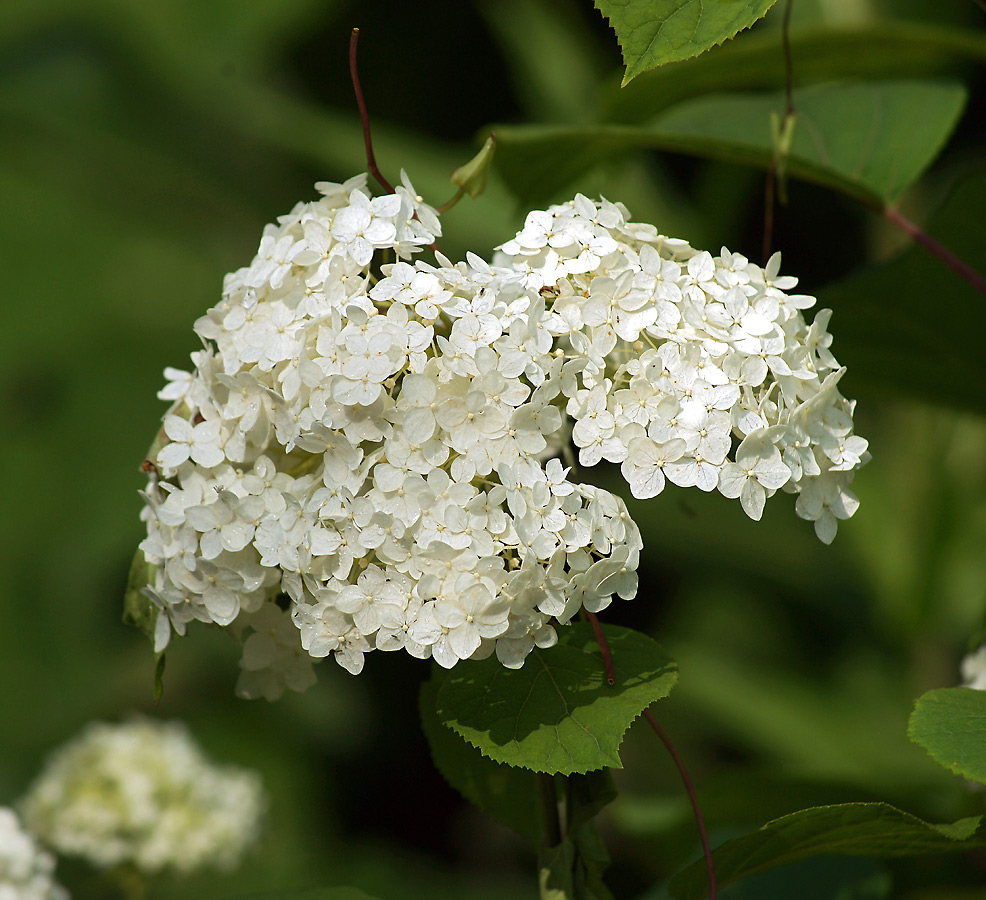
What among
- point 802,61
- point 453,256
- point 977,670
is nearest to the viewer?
point 977,670

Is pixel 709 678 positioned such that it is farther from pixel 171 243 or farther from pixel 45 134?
pixel 45 134

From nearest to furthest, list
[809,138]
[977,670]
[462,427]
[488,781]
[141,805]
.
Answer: [462,427] < [488,781] < [977,670] < [809,138] < [141,805]

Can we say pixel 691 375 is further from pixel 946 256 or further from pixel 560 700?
pixel 946 256

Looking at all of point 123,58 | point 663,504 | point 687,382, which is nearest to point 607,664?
point 687,382

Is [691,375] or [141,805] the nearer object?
[691,375]

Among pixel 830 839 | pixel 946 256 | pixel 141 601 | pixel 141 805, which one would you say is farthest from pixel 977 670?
pixel 141 805

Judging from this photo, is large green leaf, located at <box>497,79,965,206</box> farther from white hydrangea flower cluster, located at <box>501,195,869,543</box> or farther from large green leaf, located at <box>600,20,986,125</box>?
white hydrangea flower cluster, located at <box>501,195,869,543</box>

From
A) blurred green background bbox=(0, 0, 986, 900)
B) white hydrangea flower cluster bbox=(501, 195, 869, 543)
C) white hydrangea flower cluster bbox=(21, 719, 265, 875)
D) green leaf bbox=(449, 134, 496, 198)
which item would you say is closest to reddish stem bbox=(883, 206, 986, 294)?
blurred green background bbox=(0, 0, 986, 900)
